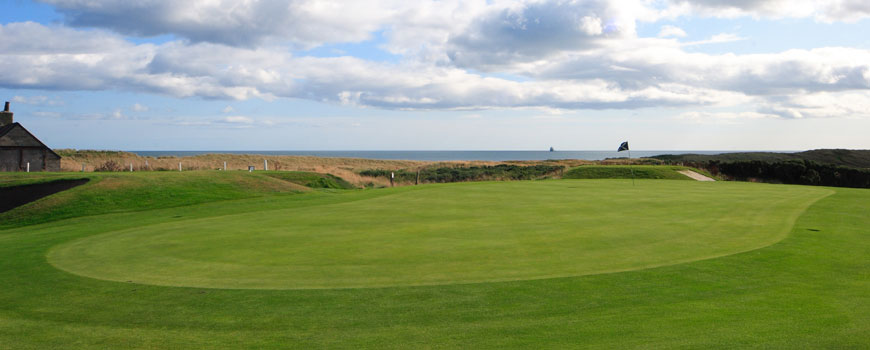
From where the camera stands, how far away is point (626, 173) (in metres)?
39.2

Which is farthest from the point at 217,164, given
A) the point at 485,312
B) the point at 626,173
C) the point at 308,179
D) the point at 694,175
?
the point at 485,312

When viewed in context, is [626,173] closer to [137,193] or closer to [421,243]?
[137,193]

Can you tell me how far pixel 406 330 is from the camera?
595cm

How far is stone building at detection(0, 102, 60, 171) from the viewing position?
37.5 m

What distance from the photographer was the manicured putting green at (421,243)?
27.9ft

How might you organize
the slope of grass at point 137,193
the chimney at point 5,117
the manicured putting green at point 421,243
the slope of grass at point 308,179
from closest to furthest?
the manicured putting green at point 421,243, the slope of grass at point 137,193, the slope of grass at point 308,179, the chimney at point 5,117

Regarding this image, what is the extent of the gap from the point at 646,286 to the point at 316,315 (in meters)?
4.26

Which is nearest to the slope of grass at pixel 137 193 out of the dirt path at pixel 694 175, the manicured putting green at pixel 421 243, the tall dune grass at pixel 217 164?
the manicured putting green at pixel 421 243

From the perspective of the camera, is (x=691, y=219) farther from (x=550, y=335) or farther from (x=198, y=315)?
(x=198, y=315)

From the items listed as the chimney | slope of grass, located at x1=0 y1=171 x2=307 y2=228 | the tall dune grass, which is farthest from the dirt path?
the chimney

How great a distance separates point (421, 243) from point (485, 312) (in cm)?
437

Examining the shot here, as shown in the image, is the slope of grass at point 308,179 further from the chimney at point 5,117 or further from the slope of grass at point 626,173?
the chimney at point 5,117

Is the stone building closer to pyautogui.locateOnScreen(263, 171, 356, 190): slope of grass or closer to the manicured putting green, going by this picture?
pyautogui.locateOnScreen(263, 171, 356, 190): slope of grass

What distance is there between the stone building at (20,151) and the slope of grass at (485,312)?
116 feet
